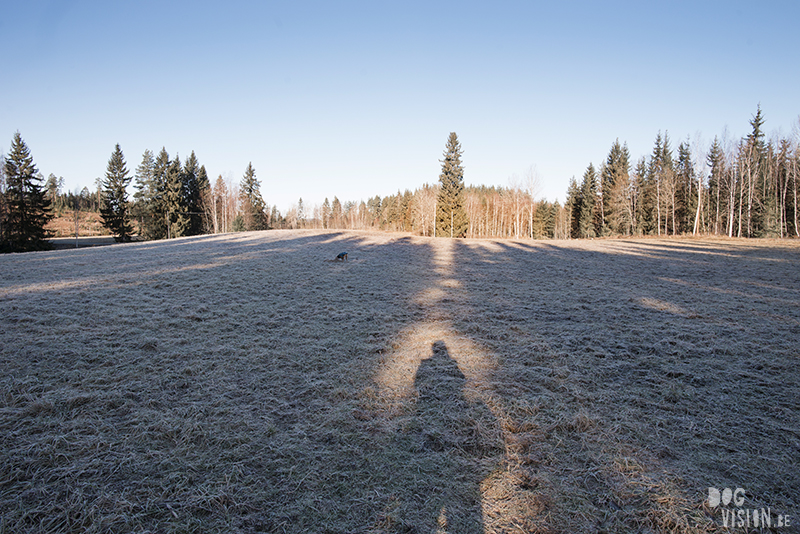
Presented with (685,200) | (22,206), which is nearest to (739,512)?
(22,206)

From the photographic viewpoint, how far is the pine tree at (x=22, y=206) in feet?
118

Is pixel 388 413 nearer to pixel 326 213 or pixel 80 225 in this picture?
pixel 80 225

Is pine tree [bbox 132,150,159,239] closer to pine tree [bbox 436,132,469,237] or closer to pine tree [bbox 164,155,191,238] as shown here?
pine tree [bbox 164,155,191,238]

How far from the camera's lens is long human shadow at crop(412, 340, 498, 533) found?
2.84 meters

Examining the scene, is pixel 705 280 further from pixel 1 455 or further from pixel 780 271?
pixel 1 455

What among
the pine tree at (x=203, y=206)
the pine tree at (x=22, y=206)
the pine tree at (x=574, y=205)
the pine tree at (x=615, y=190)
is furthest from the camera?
the pine tree at (x=574, y=205)

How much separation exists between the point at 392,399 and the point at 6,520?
3507 mm

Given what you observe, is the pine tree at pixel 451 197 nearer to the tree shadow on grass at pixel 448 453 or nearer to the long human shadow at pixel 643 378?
the long human shadow at pixel 643 378

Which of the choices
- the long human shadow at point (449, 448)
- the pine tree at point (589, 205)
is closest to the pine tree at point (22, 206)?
the long human shadow at point (449, 448)

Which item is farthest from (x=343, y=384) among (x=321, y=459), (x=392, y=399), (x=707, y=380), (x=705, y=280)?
(x=705, y=280)

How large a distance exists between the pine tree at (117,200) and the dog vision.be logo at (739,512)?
61368 mm

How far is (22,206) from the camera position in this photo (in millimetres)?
37750

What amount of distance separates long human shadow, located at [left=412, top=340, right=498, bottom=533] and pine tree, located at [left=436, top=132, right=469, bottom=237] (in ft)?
145

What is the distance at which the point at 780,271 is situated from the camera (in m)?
14.1
